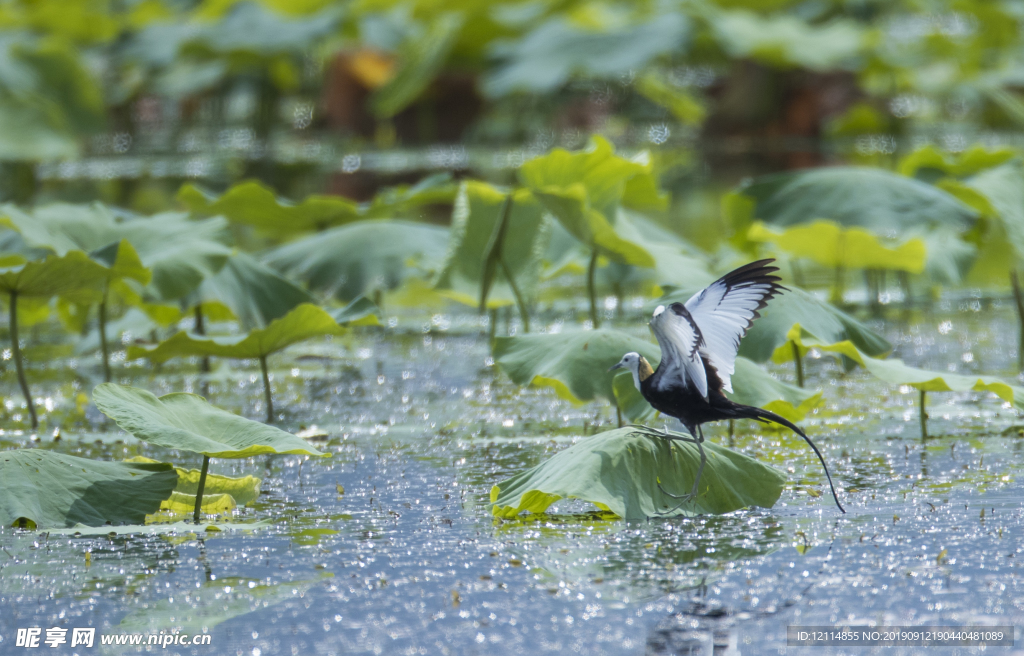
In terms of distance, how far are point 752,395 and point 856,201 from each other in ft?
4.69

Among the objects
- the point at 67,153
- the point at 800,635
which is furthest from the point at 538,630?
the point at 67,153

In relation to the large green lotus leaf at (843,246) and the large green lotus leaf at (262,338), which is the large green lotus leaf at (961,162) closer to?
the large green lotus leaf at (843,246)

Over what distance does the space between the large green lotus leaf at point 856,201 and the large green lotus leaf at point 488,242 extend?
29.7 inches

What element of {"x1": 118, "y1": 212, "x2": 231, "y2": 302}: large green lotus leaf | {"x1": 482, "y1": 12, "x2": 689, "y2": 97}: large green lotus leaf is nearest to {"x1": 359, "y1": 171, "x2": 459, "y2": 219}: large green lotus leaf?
{"x1": 118, "y1": 212, "x2": 231, "y2": 302}: large green lotus leaf

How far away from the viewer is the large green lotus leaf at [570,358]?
2.08 metres

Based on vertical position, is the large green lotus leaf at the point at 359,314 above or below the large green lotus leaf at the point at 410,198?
below

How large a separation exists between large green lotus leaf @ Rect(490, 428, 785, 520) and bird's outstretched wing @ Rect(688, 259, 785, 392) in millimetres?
141

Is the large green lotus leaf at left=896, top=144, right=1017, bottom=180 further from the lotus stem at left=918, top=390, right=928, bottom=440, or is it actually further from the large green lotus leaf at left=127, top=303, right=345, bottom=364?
the large green lotus leaf at left=127, top=303, right=345, bottom=364

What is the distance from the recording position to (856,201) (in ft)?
10.7

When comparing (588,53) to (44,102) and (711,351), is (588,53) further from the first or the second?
(711,351)

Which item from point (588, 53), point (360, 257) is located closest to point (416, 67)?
point (588, 53)

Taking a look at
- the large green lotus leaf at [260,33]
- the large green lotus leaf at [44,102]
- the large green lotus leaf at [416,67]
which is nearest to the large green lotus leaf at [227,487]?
the large green lotus leaf at [44,102]

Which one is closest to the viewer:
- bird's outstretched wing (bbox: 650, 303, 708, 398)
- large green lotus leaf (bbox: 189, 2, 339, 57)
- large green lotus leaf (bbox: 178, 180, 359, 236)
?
bird's outstretched wing (bbox: 650, 303, 708, 398)

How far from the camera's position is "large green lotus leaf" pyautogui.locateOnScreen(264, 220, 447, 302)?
302 centimetres
